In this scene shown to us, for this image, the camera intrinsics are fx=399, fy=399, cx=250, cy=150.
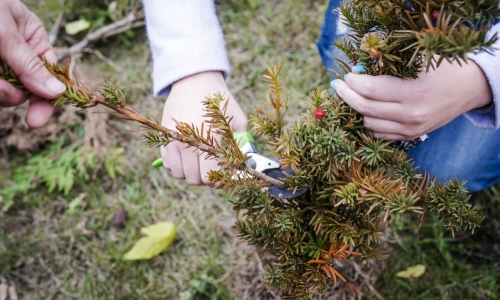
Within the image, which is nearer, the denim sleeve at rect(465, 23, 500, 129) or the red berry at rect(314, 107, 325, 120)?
the red berry at rect(314, 107, 325, 120)

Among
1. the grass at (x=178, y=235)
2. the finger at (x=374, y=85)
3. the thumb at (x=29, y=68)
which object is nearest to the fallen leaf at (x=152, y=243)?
the grass at (x=178, y=235)

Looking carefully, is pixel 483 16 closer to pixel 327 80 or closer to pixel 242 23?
pixel 327 80

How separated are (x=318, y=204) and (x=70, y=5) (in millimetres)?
2720

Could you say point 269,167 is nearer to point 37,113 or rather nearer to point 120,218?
point 37,113

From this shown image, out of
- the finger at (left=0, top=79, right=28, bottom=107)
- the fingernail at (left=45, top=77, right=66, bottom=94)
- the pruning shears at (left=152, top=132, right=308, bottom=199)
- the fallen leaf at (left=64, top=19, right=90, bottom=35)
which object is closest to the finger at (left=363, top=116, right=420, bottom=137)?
the pruning shears at (left=152, top=132, right=308, bottom=199)

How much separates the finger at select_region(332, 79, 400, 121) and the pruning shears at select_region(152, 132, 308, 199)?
10.3 inches

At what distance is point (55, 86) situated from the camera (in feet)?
3.32

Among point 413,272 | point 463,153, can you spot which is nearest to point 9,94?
point 413,272

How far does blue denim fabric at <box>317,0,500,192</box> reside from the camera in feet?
6.32

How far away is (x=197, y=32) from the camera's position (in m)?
1.56

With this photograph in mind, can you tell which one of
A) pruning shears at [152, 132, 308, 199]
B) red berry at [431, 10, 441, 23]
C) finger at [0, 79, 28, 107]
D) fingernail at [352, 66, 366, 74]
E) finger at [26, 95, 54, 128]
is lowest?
pruning shears at [152, 132, 308, 199]

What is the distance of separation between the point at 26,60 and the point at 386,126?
1.06 metres

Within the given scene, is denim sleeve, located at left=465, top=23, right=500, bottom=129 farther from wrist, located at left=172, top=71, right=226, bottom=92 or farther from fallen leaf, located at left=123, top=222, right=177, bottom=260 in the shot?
fallen leaf, located at left=123, top=222, right=177, bottom=260

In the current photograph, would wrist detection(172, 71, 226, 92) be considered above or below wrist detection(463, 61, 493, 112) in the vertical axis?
below
